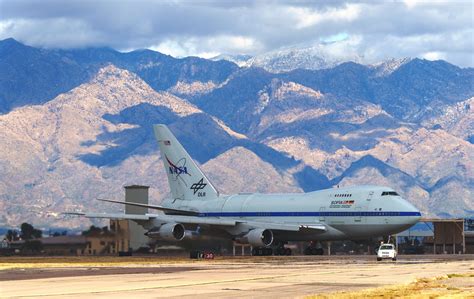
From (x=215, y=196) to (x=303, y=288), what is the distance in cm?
7543

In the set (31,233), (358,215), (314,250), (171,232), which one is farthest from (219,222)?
(31,233)

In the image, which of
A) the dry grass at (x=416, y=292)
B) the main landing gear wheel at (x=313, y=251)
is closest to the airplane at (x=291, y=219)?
the main landing gear wheel at (x=313, y=251)

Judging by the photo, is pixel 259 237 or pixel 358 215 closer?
pixel 358 215

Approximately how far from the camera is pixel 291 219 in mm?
109562

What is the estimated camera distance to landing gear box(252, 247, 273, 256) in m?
110

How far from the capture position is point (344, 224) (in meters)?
106

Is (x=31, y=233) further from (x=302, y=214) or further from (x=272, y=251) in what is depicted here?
(x=302, y=214)

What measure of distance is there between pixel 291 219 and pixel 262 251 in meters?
4.50

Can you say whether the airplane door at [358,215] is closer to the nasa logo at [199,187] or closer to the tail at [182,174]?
the tail at [182,174]

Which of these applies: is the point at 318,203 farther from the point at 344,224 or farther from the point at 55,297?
the point at 55,297

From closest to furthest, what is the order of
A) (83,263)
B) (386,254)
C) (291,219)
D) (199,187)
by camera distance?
(83,263) < (386,254) < (291,219) < (199,187)

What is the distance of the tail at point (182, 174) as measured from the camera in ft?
403

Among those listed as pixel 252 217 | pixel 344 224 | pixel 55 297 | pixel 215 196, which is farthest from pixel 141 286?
pixel 215 196

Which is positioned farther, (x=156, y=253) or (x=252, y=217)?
(x=156, y=253)
